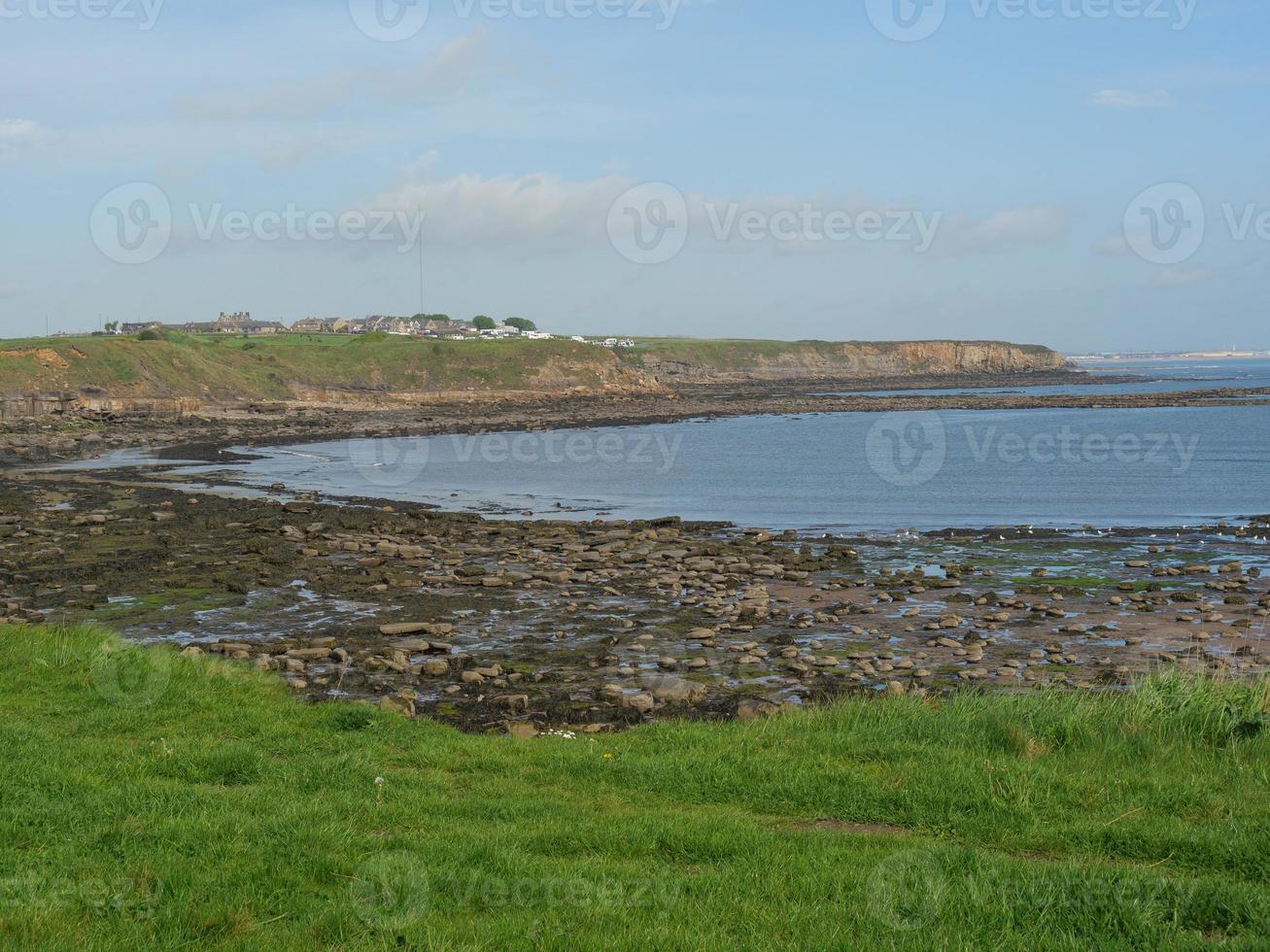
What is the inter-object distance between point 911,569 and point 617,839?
21543mm

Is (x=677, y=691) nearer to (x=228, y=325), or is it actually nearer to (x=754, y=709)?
(x=754, y=709)

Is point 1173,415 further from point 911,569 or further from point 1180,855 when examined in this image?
point 1180,855

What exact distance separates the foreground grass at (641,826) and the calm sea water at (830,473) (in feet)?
91.9

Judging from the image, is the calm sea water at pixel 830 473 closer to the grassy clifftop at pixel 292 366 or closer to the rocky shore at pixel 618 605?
the rocky shore at pixel 618 605

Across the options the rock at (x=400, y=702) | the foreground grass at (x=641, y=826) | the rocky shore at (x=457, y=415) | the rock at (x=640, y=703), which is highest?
the rocky shore at (x=457, y=415)

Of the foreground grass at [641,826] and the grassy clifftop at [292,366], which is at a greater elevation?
the grassy clifftop at [292,366]

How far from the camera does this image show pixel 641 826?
7.81 m

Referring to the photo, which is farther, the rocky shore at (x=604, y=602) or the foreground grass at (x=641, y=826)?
the rocky shore at (x=604, y=602)

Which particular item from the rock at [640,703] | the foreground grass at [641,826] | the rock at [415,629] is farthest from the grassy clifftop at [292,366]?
the foreground grass at [641,826]

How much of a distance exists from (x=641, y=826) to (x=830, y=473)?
5224 centimetres

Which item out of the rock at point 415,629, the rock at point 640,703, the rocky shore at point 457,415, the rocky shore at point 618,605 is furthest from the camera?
the rocky shore at point 457,415

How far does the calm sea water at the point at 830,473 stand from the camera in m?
42.4

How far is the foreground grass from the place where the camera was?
619 cm

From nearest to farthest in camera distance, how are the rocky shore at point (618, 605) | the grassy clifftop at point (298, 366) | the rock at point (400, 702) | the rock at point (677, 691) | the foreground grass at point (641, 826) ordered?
the foreground grass at point (641, 826) < the rock at point (400, 702) < the rock at point (677, 691) < the rocky shore at point (618, 605) < the grassy clifftop at point (298, 366)
